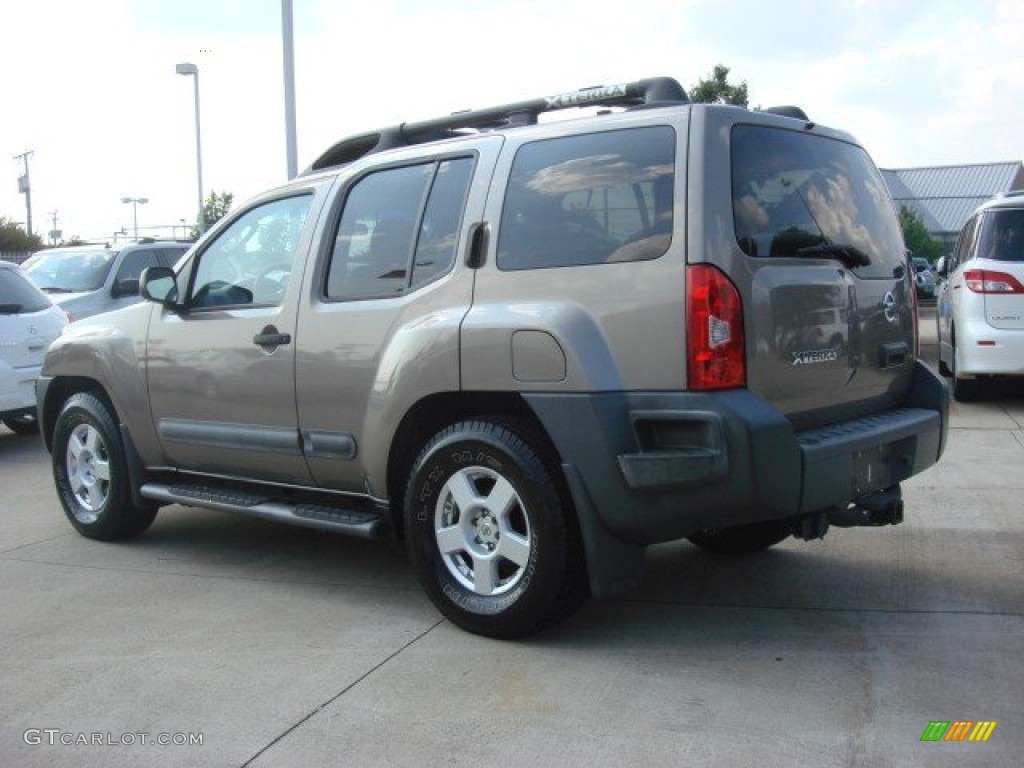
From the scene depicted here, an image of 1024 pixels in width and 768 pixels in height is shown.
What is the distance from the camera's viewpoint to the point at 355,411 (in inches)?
191

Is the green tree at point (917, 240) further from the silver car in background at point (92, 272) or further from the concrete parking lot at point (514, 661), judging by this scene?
the concrete parking lot at point (514, 661)

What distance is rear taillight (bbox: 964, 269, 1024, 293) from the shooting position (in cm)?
962

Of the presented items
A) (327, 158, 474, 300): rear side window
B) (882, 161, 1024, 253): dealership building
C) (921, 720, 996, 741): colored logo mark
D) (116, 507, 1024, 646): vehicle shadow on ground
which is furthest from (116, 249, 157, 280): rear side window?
(882, 161, 1024, 253): dealership building

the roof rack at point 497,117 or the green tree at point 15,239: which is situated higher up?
the roof rack at point 497,117

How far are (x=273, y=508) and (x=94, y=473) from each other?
5.20ft

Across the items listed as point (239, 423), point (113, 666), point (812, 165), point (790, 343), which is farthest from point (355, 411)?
point (812, 165)

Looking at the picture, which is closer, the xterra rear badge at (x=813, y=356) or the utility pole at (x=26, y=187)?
the xterra rear badge at (x=813, y=356)

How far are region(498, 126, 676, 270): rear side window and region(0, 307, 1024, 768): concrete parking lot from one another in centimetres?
153

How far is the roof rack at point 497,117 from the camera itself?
176 inches

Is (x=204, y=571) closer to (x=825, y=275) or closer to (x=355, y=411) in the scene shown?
(x=355, y=411)

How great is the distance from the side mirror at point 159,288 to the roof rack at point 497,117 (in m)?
0.93

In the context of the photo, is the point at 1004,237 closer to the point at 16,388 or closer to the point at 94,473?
the point at 94,473

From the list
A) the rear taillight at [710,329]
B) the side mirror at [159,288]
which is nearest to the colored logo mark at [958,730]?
the rear taillight at [710,329]

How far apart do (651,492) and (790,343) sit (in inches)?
30.0
